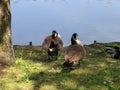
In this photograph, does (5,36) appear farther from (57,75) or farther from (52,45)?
(52,45)

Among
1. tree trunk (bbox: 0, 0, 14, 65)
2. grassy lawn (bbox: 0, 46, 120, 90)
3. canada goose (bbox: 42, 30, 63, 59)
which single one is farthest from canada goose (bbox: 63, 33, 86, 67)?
tree trunk (bbox: 0, 0, 14, 65)

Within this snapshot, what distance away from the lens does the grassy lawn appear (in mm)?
12812

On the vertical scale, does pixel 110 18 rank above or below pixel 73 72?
above

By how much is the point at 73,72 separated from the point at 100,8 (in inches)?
1089

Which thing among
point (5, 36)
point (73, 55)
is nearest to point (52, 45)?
point (73, 55)

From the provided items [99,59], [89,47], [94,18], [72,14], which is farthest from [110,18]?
[99,59]

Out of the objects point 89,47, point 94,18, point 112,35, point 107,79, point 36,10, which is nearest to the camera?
point 107,79

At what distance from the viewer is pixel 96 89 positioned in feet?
41.0

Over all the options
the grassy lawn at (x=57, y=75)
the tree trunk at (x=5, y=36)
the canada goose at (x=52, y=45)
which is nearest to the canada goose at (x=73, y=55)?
the grassy lawn at (x=57, y=75)

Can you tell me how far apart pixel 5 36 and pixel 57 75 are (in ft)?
7.82

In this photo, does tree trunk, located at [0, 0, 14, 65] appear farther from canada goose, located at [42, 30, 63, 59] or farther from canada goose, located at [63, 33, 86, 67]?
canada goose, located at [42, 30, 63, 59]

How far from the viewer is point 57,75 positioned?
1394 centimetres

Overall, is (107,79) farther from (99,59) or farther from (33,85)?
(99,59)

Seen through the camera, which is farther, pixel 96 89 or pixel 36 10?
pixel 36 10
